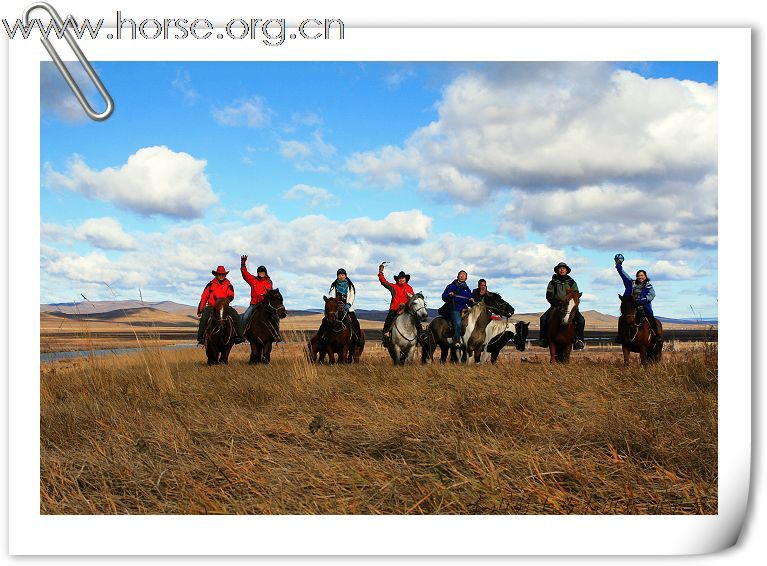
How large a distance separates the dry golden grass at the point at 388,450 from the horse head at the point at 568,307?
4388 millimetres

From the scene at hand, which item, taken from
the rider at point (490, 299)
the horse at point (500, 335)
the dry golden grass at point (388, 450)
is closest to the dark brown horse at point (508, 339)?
the horse at point (500, 335)

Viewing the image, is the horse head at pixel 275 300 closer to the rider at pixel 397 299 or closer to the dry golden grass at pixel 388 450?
the rider at pixel 397 299

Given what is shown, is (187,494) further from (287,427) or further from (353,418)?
(353,418)

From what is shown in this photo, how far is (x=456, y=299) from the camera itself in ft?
44.2

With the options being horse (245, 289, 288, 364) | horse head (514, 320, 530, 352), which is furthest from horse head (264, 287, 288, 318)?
horse head (514, 320, 530, 352)

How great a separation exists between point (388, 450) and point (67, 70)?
144 inches

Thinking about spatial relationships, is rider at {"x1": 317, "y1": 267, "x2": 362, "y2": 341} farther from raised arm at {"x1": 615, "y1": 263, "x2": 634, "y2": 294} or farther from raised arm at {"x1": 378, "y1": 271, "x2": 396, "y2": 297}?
raised arm at {"x1": 615, "y1": 263, "x2": 634, "y2": 294}

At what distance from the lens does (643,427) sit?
4.96 meters

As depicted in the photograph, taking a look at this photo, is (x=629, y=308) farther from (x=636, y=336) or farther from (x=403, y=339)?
(x=403, y=339)

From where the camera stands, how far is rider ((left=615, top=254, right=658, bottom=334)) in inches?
448
